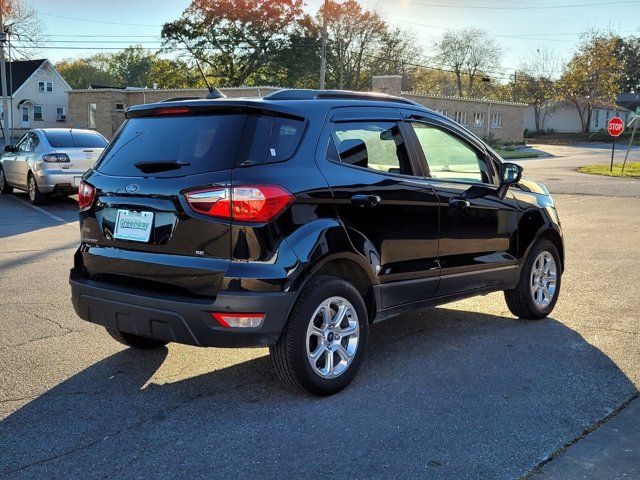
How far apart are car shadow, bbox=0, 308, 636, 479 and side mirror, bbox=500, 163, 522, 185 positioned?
1.32 m

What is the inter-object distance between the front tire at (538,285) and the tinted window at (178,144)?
307 centimetres

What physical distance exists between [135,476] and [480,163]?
3694mm

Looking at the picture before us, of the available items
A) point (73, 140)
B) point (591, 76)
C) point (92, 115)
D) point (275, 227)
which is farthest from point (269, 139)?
point (591, 76)

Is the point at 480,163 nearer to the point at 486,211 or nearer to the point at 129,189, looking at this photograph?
the point at 486,211

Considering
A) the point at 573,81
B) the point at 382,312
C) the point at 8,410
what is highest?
the point at 573,81

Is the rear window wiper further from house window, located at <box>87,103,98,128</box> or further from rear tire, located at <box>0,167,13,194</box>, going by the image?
house window, located at <box>87,103,98,128</box>

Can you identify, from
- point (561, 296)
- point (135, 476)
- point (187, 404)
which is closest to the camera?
point (135, 476)

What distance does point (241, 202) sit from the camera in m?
3.84

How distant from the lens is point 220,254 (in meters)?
3.86

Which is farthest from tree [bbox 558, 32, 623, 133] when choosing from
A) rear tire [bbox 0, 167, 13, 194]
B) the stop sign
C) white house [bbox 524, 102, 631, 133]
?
rear tire [bbox 0, 167, 13, 194]

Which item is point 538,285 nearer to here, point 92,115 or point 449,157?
point 449,157

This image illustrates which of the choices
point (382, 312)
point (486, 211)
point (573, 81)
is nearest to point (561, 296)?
point (486, 211)

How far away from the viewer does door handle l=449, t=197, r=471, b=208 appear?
202 inches

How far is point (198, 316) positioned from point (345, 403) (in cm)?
106
